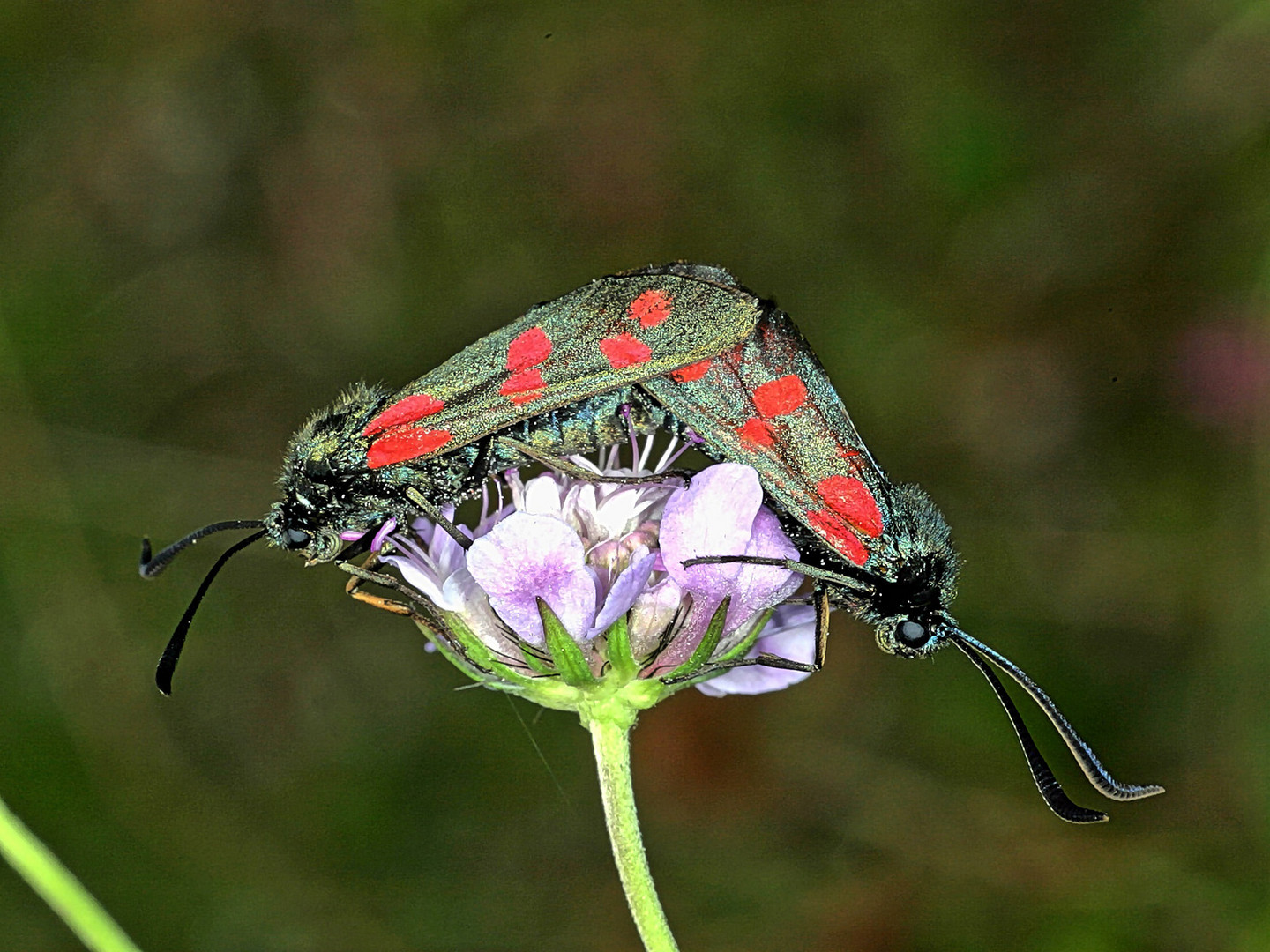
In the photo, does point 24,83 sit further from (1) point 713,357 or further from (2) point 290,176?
(1) point 713,357

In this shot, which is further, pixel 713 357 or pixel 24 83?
pixel 24 83

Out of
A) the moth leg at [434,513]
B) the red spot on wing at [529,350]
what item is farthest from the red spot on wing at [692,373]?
the moth leg at [434,513]

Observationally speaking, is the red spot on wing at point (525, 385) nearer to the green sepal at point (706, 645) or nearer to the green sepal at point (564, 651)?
the green sepal at point (564, 651)

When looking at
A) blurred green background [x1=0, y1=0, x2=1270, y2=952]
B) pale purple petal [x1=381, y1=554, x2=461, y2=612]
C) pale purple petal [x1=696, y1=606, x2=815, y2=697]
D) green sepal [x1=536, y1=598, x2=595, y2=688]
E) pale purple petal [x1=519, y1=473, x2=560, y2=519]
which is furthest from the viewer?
blurred green background [x1=0, y1=0, x2=1270, y2=952]

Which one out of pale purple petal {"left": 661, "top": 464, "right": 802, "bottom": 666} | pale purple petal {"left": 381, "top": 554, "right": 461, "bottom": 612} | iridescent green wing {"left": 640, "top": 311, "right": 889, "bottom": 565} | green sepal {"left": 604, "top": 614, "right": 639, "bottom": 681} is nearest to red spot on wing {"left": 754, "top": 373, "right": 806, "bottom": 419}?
iridescent green wing {"left": 640, "top": 311, "right": 889, "bottom": 565}

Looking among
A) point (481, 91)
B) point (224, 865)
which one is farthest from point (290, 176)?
point (224, 865)

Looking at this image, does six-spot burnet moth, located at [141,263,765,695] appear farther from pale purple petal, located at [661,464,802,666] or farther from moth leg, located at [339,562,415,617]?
pale purple petal, located at [661,464,802,666]
